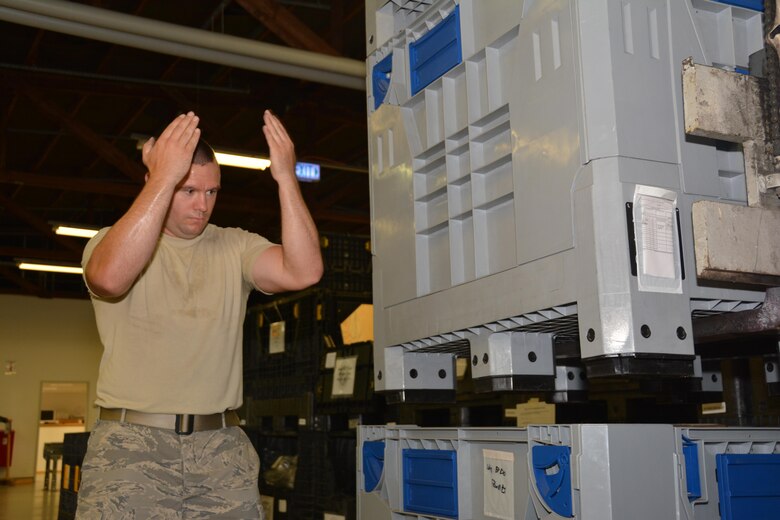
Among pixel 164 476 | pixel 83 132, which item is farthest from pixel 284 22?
pixel 164 476

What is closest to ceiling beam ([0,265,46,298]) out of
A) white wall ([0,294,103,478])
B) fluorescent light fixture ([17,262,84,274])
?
white wall ([0,294,103,478])

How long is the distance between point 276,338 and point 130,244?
3900 mm

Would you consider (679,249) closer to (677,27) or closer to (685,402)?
(677,27)

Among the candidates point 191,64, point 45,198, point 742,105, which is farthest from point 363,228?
point 742,105

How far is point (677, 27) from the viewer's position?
2.11 meters

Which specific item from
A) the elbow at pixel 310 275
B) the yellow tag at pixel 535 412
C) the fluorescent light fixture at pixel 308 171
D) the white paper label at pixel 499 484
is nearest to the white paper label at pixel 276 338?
the yellow tag at pixel 535 412

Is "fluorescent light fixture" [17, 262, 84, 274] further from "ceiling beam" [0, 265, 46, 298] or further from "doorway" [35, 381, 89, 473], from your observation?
"doorway" [35, 381, 89, 473]

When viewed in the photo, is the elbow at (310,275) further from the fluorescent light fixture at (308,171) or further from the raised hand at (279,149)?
the fluorescent light fixture at (308,171)

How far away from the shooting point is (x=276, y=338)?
6625 mm

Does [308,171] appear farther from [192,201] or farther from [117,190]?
[192,201]

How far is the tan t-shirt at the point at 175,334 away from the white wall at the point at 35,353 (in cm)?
2100

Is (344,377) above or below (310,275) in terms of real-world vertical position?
below

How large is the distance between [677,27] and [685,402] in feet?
5.93

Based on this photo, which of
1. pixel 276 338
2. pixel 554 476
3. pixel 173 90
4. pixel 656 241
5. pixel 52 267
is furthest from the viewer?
pixel 52 267
